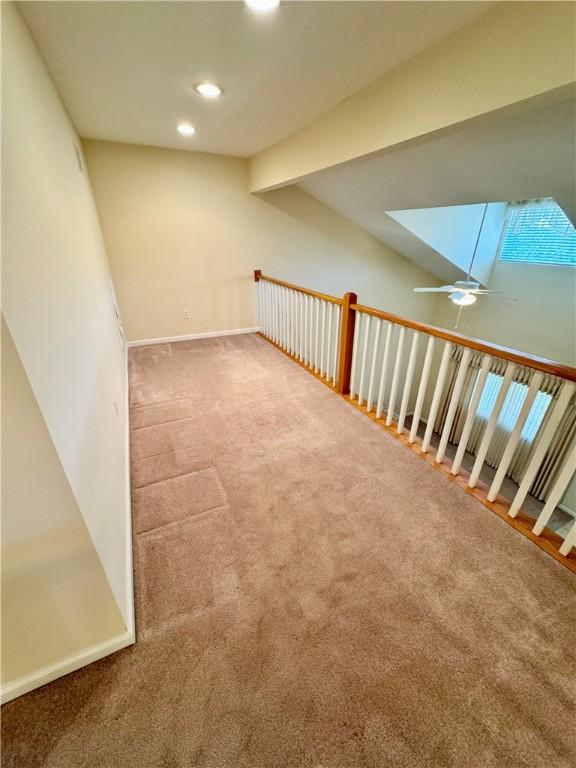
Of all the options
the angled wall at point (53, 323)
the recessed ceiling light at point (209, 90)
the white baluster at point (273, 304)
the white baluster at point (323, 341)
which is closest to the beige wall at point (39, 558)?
the angled wall at point (53, 323)

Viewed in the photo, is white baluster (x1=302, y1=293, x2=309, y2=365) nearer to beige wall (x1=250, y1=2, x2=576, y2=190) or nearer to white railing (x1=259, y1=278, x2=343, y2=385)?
white railing (x1=259, y1=278, x2=343, y2=385)

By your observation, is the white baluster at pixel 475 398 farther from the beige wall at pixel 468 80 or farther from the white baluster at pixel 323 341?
the white baluster at pixel 323 341

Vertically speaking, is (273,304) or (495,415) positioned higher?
(273,304)

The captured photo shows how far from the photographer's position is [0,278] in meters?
0.66

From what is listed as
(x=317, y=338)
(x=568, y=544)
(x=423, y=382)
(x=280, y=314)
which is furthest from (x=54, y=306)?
(x=280, y=314)

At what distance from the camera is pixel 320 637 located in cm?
116

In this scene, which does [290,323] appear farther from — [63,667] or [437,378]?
[63,667]

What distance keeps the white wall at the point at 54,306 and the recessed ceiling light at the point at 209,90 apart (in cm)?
81

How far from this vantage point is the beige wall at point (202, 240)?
3.38 metres

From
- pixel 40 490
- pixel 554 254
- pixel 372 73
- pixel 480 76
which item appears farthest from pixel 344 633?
pixel 554 254

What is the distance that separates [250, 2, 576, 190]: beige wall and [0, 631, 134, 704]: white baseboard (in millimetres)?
2537

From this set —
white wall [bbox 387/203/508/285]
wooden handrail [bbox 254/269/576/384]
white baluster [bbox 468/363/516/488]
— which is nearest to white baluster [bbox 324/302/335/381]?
wooden handrail [bbox 254/269/576/384]

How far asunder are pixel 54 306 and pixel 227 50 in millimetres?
1539

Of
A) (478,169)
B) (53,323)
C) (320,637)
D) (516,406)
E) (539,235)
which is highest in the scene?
(478,169)
